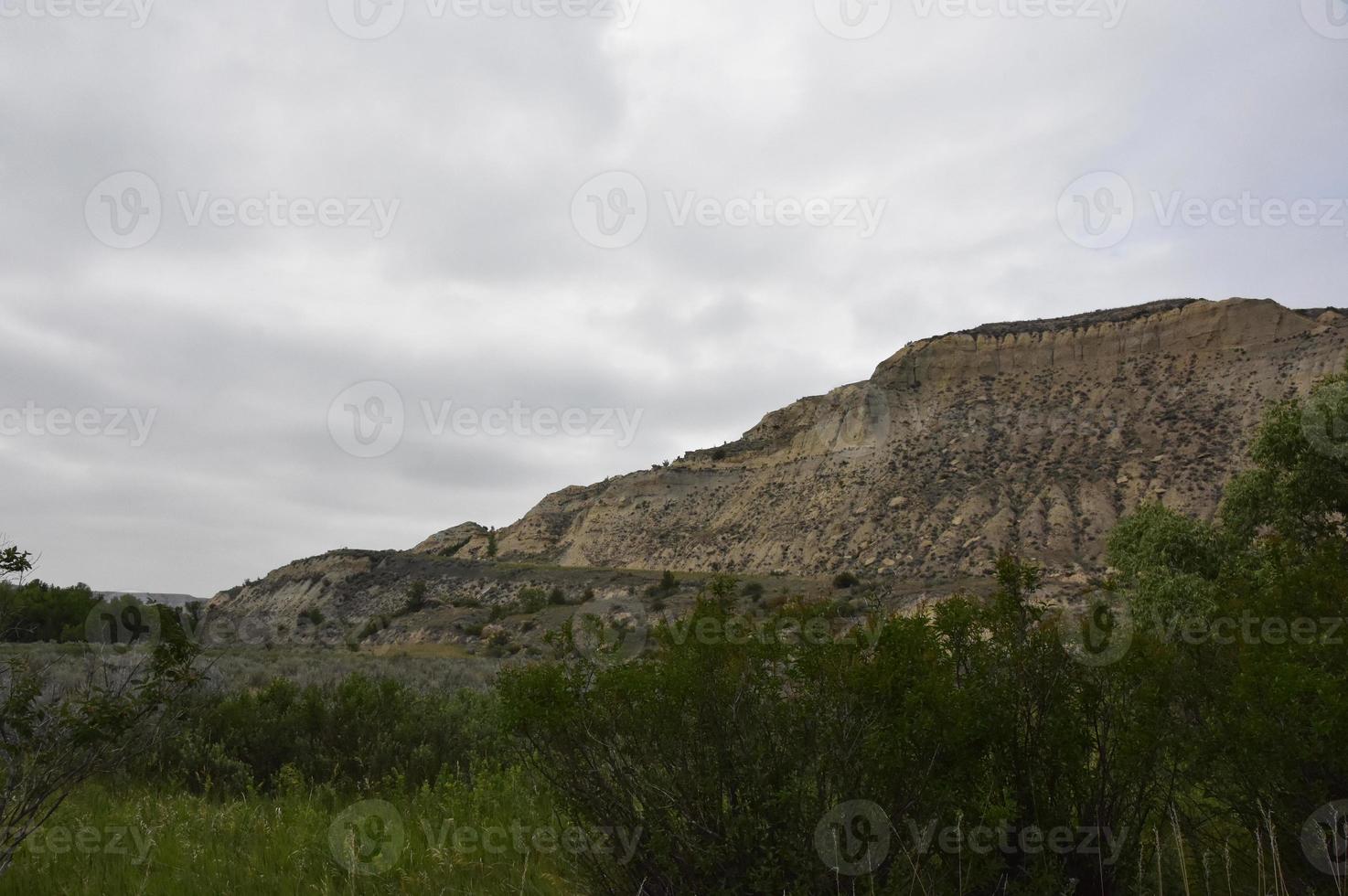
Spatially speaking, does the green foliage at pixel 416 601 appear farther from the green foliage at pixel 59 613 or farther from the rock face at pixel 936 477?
the green foliage at pixel 59 613

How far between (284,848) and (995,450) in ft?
163

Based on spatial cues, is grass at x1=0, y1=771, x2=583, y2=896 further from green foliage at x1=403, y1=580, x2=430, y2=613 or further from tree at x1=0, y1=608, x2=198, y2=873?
green foliage at x1=403, y1=580, x2=430, y2=613

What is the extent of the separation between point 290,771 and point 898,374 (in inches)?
2219

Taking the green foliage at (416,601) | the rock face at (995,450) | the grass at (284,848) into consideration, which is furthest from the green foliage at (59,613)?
the rock face at (995,450)

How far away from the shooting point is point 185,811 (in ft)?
18.7

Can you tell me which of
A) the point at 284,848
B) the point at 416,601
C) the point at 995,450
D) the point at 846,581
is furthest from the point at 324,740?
the point at 995,450

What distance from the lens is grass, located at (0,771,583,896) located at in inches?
170

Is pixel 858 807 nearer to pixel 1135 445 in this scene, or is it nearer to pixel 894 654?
pixel 894 654

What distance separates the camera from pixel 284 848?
4.80m

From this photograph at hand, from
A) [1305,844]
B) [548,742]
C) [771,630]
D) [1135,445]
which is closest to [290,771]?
[548,742]

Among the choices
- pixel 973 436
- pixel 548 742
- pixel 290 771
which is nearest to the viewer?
pixel 548 742

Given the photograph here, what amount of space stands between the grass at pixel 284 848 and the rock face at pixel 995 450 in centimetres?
3461

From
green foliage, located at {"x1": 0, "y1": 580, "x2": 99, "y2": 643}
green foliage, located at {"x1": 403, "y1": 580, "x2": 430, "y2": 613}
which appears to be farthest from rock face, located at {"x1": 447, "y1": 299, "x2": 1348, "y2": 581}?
green foliage, located at {"x1": 0, "y1": 580, "x2": 99, "y2": 643}

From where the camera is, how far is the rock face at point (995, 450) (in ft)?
136
